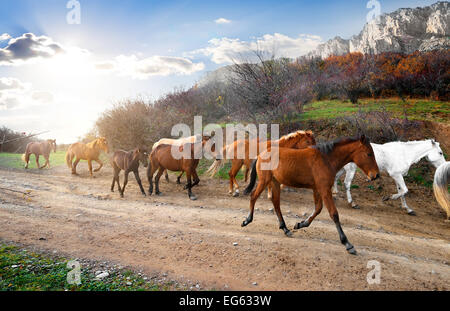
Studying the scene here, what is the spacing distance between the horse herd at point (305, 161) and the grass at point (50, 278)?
2.76 metres

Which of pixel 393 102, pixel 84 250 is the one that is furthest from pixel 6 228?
pixel 393 102

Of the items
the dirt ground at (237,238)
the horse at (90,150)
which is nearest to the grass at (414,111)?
the dirt ground at (237,238)

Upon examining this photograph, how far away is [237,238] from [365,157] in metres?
2.93

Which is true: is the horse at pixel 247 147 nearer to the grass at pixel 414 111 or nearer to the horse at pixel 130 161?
the horse at pixel 130 161

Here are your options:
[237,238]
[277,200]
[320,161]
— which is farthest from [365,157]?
[237,238]

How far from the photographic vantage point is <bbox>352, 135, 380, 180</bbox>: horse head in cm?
502

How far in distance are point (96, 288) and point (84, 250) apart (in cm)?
134

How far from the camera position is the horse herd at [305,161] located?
500 cm

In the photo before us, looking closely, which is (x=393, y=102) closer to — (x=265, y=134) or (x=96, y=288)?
(x=265, y=134)

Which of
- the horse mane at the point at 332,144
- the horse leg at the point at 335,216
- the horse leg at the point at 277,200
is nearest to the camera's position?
the horse leg at the point at 335,216

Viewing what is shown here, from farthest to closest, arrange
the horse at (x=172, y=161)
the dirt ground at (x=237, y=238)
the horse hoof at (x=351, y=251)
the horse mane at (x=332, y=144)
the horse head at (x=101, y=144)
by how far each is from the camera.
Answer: the horse head at (x=101, y=144)
the horse at (x=172, y=161)
the horse mane at (x=332, y=144)
the horse hoof at (x=351, y=251)
the dirt ground at (x=237, y=238)

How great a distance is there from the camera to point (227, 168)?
1204cm

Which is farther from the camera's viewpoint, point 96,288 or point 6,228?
point 6,228

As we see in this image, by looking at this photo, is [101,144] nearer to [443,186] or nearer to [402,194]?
[402,194]
